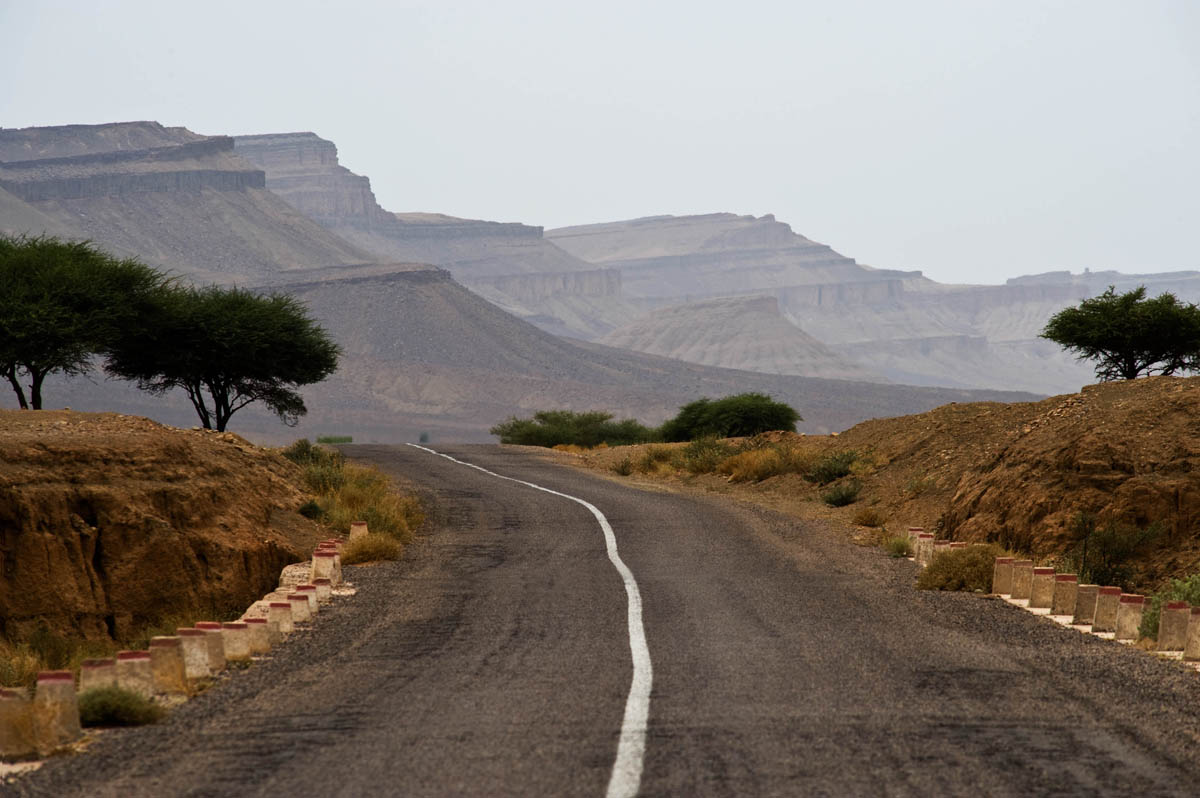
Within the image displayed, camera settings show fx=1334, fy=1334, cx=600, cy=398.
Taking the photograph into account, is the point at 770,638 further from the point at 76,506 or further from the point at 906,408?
the point at 906,408

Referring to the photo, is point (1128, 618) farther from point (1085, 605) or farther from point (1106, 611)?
point (1085, 605)

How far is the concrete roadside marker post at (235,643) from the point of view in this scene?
36.7 feet

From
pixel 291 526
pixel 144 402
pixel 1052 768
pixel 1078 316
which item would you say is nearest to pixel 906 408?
pixel 144 402

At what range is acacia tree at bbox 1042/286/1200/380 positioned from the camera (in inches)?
1414

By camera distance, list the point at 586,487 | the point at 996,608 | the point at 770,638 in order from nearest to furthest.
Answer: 1. the point at 770,638
2. the point at 996,608
3. the point at 586,487

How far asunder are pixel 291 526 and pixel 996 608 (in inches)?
463

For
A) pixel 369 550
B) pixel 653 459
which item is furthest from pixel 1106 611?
pixel 653 459

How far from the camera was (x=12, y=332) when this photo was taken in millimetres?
35344

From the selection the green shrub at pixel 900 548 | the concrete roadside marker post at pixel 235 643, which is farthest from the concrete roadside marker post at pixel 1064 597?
the concrete roadside marker post at pixel 235 643

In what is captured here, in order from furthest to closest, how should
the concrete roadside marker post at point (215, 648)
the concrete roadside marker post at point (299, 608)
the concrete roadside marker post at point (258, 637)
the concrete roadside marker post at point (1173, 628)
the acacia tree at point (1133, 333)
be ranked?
the acacia tree at point (1133, 333)
the concrete roadside marker post at point (299, 608)
the concrete roadside marker post at point (1173, 628)
the concrete roadside marker post at point (258, 637)
the concrete roadside marker post at point (215, 648)

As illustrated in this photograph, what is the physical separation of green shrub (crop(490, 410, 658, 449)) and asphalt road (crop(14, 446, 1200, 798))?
153 ft

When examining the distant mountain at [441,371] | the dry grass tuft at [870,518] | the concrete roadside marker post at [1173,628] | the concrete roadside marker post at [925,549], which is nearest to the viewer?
the concrete roadside marker post at [1173,628]

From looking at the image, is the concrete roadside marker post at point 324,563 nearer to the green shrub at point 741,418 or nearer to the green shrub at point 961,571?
the green shrub at point 961,571

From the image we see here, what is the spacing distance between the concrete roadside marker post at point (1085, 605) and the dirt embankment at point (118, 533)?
1093 centimetres
